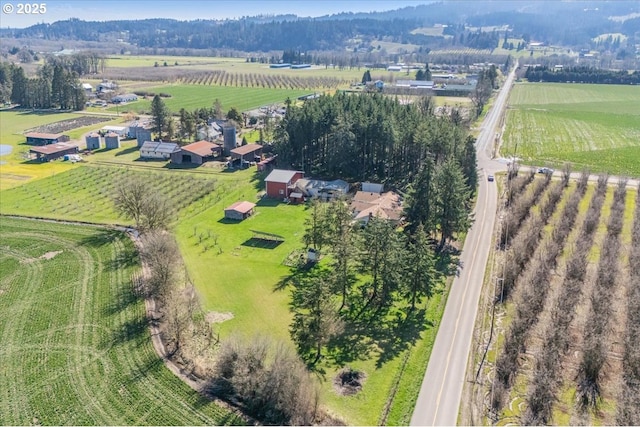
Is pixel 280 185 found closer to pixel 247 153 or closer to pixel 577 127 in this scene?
pixel 247 153

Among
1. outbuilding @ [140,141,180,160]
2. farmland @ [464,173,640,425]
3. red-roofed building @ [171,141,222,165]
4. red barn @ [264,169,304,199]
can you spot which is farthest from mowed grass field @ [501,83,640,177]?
outbuilding @ [140,141,180,160]

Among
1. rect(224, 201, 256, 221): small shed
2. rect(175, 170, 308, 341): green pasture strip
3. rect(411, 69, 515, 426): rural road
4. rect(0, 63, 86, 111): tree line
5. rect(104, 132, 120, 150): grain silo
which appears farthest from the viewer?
rect(0, 63, 86, 111): tree line

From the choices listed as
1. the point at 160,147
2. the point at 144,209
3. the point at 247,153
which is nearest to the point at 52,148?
the point at 160,147

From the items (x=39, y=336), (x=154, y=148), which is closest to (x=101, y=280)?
(x=39, y=336)

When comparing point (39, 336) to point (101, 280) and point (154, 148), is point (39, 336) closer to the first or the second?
point (101, 280)

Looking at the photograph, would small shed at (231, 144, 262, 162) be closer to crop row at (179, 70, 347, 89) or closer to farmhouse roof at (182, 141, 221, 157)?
farmhouse roof at (182, 141, 221, 157)

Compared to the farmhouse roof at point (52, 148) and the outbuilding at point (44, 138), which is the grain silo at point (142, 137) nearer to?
the farmhouse roof at point (52, 148)
